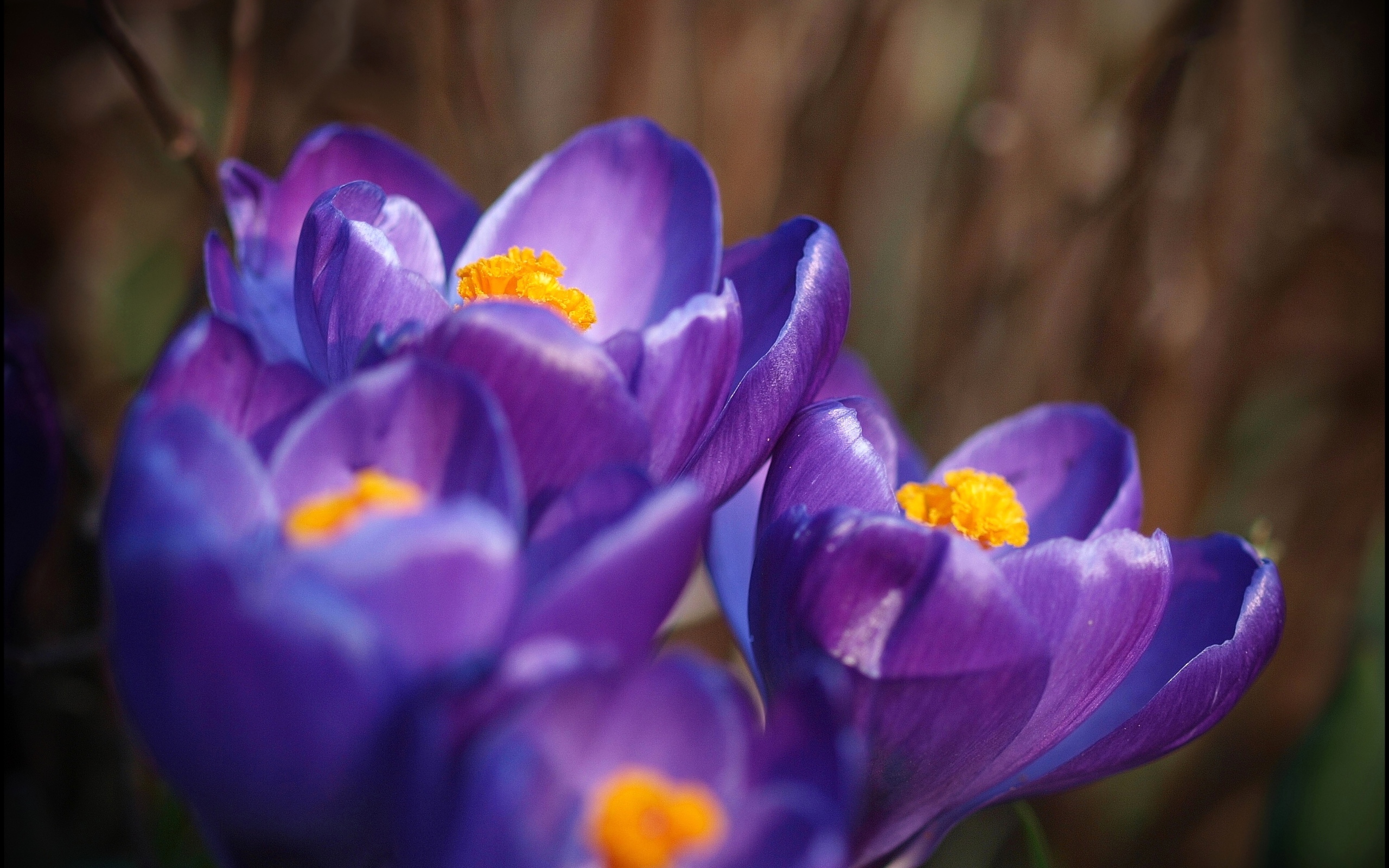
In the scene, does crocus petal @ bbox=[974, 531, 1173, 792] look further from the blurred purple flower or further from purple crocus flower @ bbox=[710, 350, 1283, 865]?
the blurred purple flower

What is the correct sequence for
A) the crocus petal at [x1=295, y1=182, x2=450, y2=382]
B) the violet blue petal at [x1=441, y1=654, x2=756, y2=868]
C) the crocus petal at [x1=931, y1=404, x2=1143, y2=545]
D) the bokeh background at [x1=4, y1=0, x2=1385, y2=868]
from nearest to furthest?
the violet blue petal at [x1=441, y1=654, x2=756, y2=868] < the crocus petal at [x1=295, y1=182, x2=450, y2=382] < the crocus petal at [x1=931, y1=404, x2=1143, y2=545] < the bokeh background at [x1=4, y1=0, x2=1385, y2=868]

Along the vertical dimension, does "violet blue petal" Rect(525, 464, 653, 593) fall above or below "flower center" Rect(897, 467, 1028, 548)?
above

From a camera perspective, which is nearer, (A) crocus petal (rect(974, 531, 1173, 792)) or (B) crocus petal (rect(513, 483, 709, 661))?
(B) crocus petal (rect(513, 483, 709, 661))

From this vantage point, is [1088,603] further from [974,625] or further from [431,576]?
[431,576]

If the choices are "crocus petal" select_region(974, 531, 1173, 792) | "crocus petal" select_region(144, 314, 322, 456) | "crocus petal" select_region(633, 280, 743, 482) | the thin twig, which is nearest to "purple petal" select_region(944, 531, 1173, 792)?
"crocus petal" select_region(974, 531, 1173, 792)

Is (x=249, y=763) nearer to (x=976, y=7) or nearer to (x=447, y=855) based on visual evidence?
(x=447, y=855)

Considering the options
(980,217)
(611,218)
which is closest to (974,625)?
(611,218)

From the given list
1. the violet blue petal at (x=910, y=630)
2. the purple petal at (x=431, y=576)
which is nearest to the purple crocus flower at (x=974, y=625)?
the violet blue petal at (x=910, y=630)

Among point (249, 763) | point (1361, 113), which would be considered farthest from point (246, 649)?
point (1361, 113)
